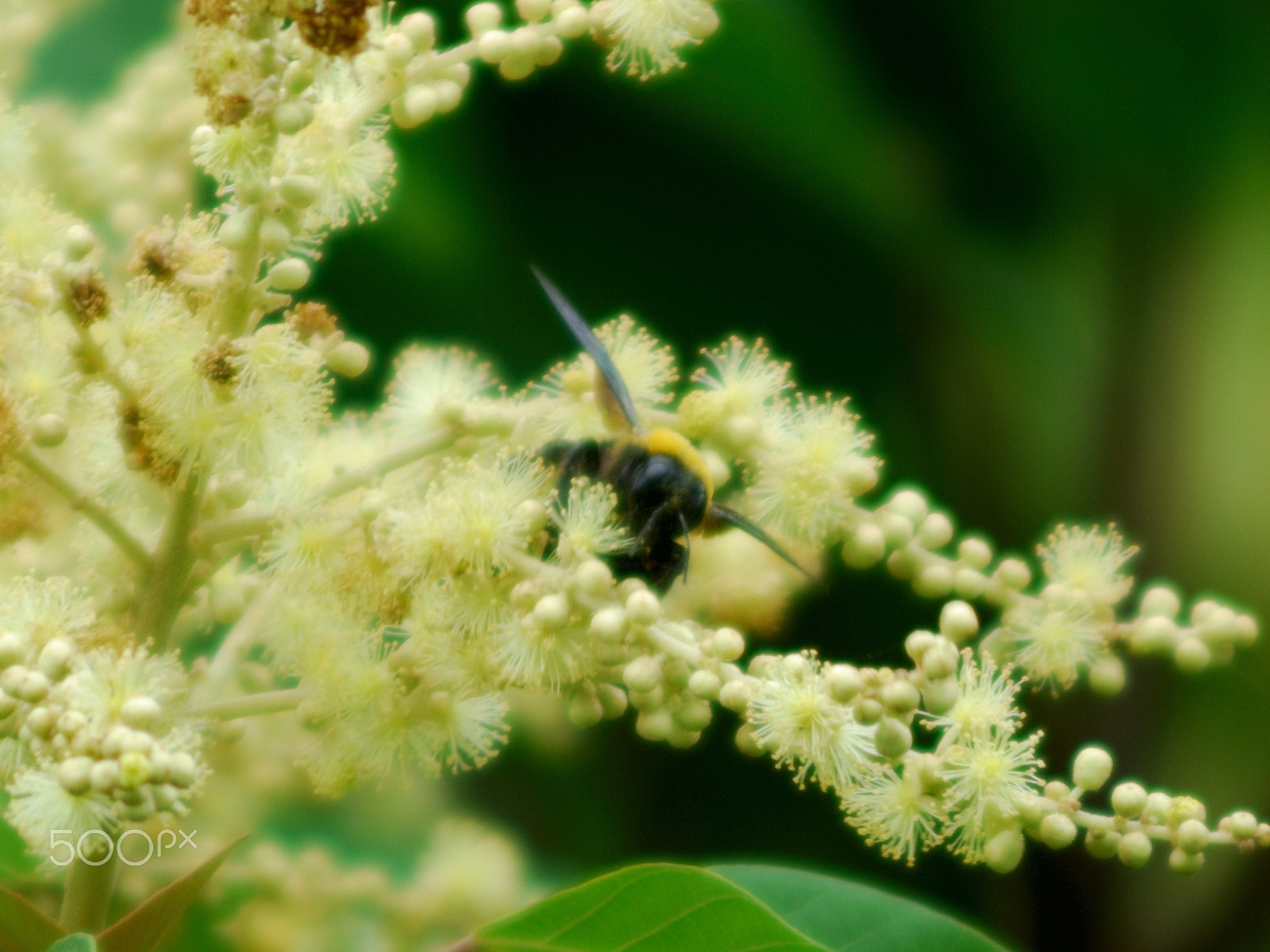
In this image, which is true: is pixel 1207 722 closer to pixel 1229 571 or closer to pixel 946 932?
pixel 1229 571

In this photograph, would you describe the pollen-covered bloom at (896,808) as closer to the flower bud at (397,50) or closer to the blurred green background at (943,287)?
the flower bud at (397,50)

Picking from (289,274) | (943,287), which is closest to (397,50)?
(289,274)

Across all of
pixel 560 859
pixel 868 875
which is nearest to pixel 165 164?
pixel 560 859

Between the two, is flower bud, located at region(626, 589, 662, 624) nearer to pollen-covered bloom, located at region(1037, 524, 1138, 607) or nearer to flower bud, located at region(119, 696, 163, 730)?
flower bud, located at region(119, 696, 163, 730)

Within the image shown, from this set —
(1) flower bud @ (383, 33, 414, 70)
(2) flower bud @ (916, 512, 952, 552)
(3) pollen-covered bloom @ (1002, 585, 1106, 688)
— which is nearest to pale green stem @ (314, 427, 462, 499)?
(1) flower bud @ (383, 33, 414, 70)

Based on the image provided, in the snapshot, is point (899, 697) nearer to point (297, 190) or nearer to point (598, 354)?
point (598, 354)
